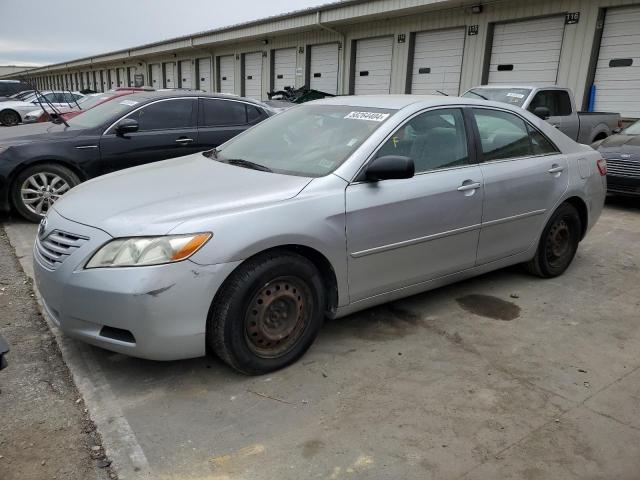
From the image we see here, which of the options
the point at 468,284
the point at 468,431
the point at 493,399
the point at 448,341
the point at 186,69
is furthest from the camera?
the point at 186,69

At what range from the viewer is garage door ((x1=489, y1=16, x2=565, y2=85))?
13266mm

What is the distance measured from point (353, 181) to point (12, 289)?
2.99 meters

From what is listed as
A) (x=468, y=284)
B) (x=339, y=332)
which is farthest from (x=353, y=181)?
(x=468, y=284)

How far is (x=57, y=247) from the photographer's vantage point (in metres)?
2.93

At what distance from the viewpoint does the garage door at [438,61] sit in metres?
15.5

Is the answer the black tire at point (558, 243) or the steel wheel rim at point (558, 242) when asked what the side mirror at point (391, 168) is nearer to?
the black tire at point (558, 243)

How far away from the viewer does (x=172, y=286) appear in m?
2.65

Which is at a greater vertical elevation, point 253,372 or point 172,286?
point 172,286

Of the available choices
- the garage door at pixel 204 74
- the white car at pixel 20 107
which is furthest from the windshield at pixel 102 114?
the garage door at pixel 204 74

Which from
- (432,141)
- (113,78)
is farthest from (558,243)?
(113,78)

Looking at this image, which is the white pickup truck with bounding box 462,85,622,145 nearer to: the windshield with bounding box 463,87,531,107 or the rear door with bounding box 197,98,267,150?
the windshield with bounding box 463,87,531,107

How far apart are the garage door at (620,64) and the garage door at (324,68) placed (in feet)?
31.7

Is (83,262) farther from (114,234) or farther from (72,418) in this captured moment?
(72,418)

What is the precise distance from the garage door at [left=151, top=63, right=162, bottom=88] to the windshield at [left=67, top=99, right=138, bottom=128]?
99.4 feet
